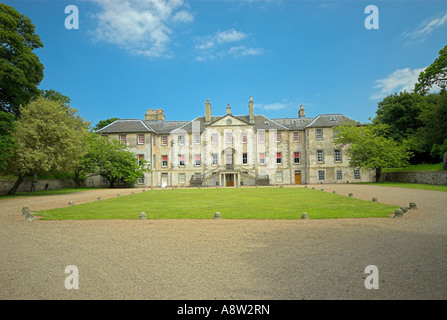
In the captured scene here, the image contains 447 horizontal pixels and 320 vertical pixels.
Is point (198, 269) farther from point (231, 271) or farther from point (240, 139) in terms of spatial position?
point (240, 139)

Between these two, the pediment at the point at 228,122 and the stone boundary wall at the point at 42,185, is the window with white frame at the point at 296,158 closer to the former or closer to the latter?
the pediment at the point at 228,122

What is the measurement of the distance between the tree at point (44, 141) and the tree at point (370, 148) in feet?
113

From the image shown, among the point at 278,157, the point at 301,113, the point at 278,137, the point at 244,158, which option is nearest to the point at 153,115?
the point at 244,158

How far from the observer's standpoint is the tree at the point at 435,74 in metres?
27.7

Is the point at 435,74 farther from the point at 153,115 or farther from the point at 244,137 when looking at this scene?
the point at 153,115

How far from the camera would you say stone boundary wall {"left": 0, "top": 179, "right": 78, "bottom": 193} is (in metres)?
26.6

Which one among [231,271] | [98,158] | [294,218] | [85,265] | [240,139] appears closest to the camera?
[231,271]

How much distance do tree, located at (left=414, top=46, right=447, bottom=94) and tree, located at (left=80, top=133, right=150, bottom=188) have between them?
122 feet

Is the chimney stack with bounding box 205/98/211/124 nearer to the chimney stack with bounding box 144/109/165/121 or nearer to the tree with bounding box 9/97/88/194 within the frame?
the chimney stack with bounding box 144/109/165/121

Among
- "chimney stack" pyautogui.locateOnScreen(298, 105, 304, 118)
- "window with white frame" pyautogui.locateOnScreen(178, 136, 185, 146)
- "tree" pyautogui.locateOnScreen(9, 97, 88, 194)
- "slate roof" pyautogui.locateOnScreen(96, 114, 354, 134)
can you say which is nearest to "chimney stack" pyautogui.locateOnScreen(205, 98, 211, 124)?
"slate roof" pyautogui.locateOnScreen(96, 114, 354, 134)
